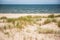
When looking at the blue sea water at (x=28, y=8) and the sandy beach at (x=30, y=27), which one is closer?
the sandy beach at (x=30, y=27)

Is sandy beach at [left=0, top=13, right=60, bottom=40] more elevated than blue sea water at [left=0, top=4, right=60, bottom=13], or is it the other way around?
blue sea water at [left=0, top=4, right=60, bottom=13]

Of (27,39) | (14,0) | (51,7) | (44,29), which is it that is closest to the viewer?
(27,39)

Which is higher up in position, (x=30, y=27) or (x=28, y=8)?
(x=28, y=8)

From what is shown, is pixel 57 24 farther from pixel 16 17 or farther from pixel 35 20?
pixel 16 17

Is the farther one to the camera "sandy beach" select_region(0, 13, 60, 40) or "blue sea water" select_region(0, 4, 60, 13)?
"blue sea water" select_region(0, 4, 60, 13)

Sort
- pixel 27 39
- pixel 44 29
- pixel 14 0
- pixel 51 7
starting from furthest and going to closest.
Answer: pixel 51 7 < pixel 14 0 < pixel 44 29 < pixel 27 39

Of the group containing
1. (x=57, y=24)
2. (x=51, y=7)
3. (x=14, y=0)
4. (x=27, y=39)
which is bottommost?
(x=27, y=39)

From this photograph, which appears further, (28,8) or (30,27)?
(28,8)

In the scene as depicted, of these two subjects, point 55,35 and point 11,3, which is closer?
point 55,35

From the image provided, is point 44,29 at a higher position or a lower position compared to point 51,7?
lower

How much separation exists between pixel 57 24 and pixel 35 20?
1.12 feet

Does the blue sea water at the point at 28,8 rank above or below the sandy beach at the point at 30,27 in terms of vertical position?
above

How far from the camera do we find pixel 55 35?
4.80 feet

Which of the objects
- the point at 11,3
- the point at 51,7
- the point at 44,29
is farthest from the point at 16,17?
the point at 51,7
